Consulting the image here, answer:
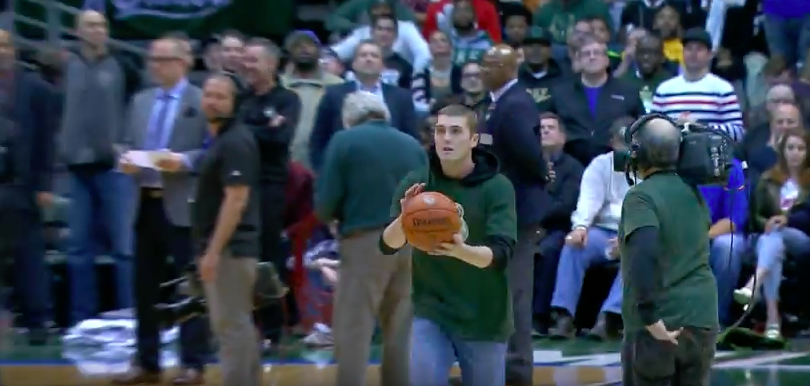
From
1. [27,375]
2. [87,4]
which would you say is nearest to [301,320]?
[27,375]

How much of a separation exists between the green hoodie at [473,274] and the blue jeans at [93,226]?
466 centimetres

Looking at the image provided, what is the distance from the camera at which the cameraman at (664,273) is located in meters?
6.08

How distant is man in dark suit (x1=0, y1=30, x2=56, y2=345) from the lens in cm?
1044

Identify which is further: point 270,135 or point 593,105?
point 593,105

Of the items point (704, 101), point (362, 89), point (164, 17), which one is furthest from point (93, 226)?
point (704, 101)

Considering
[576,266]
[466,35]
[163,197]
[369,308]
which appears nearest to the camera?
[369,308]

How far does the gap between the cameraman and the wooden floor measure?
9.63 ft

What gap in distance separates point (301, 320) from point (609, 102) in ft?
9.66

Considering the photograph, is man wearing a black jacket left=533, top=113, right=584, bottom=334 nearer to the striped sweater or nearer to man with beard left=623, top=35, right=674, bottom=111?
the striped sweater

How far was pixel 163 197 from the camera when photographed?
30.3 ft

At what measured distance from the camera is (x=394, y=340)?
841 centimetres

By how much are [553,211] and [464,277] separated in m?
4.92

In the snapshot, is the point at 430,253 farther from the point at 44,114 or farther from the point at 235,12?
the point at 235,12

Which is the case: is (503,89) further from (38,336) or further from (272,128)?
(38,336)
